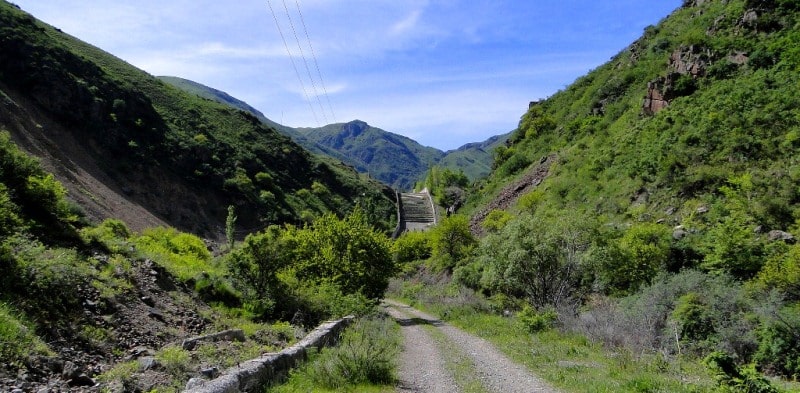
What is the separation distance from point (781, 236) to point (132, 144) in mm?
55170

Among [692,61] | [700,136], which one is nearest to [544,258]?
[700,136]

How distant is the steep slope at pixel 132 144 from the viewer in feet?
138

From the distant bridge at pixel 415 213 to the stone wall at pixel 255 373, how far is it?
54.9m

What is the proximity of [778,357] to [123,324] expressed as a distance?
1589 centimetres

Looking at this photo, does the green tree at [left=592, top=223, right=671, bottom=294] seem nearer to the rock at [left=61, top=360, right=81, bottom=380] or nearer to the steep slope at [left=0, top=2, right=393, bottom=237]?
the rock at [left=61, top=360, right=81, bottom=380]

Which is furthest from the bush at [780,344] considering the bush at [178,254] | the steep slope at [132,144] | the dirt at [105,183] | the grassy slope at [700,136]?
the steep slope at [132,144]

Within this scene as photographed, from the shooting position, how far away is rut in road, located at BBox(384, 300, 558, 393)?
936cm

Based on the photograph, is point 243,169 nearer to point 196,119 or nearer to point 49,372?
point 196,119

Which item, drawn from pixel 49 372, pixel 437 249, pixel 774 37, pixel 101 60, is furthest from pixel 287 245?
pixel 101 60

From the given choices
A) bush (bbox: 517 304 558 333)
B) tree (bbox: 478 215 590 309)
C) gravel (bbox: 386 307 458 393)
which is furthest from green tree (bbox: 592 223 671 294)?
gravel (bbox: 386 307 458 393)

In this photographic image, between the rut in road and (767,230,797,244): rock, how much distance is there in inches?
421

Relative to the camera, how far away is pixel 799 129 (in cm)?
2036

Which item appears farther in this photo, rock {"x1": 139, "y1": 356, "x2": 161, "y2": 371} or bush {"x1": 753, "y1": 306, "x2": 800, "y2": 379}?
bush {"x1": 753, "y1": 306, "x2": 800, "y2": 379}

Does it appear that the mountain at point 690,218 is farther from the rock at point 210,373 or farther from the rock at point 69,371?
the rock at point 69,371
